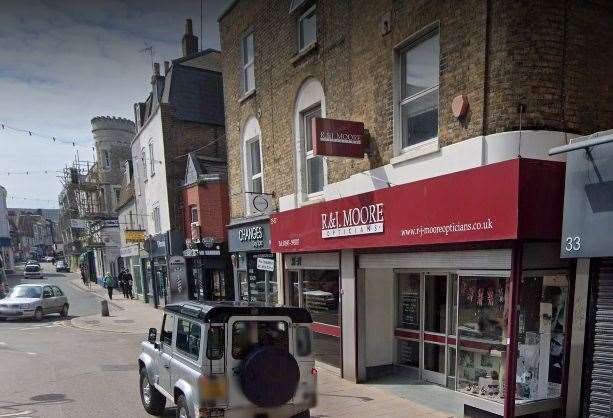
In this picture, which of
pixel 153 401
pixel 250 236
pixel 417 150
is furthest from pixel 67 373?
pixel 417 150

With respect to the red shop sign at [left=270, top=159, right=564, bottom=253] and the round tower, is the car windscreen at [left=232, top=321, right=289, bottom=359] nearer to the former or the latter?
the red shop sign at [left=270, top=159, right=564, bottom=253]

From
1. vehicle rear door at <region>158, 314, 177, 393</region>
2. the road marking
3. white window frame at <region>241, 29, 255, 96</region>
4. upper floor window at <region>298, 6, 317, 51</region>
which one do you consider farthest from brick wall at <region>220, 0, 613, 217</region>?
the road marking

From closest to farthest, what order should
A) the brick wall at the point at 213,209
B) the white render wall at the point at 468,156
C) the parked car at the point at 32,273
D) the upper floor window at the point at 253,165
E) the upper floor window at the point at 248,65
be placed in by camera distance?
the white render wall at the point at 468,156 → the upper floor window at the point at 248,65 → the upper floor window at the point at 253,165 → the brick wall at the point at 213,209 → the parked car at the point at 32,273

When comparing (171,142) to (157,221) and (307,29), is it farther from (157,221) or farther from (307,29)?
(307,29)

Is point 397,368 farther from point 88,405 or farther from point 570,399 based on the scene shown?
point 88,405

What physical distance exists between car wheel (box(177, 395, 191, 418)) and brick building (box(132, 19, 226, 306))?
1323cm

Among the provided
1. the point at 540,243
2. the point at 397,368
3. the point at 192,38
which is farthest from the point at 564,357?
the point at 192,38

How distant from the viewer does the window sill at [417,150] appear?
582cm

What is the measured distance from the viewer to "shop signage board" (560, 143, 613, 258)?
13.5 feet

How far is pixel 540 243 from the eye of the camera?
492 cm

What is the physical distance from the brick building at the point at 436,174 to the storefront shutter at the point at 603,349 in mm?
248

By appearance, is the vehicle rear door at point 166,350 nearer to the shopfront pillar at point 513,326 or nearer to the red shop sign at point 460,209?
the red shop sign at point 460,209

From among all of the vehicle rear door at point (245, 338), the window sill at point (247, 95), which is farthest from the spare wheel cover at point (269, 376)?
the window sill at point (247, 95)

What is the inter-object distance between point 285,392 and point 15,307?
612 inches
